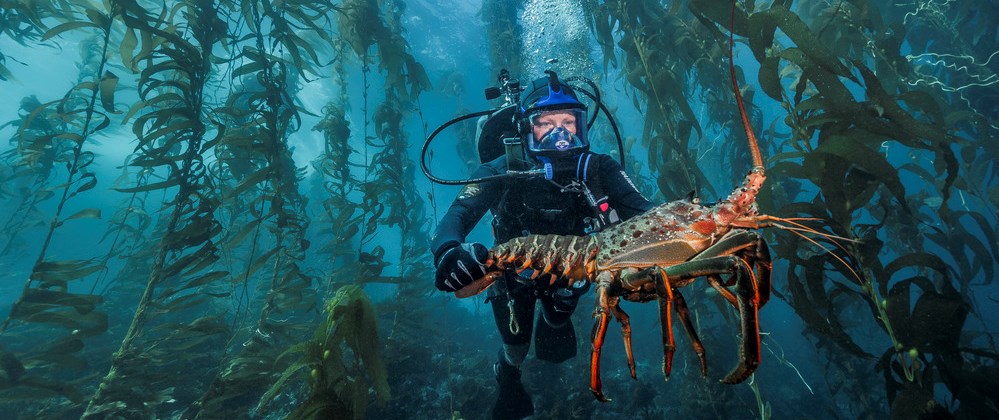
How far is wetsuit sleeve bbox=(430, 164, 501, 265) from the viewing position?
2.55 metres

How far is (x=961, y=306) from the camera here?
271 centimetres

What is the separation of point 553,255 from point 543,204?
131 cm

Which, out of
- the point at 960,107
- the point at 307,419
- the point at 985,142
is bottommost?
the point at 307,419

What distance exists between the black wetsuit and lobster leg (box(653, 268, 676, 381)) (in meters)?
1.37

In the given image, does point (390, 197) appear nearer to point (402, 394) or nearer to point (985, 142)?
point (402, 394)

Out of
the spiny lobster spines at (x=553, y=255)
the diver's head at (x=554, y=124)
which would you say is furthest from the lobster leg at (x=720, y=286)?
the diver's head at (x=554, y=124)

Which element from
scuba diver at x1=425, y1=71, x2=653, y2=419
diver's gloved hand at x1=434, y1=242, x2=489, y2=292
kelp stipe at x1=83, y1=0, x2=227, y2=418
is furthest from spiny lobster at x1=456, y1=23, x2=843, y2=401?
kelp stipe at x1=83, y1=0, x2=227, y2=418

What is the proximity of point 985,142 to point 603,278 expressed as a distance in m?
8.04

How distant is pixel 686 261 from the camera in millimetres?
1677

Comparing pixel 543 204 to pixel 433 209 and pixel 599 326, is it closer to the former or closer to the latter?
pixel 599 326

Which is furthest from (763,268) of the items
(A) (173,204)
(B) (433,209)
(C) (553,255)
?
(A) (173,204)

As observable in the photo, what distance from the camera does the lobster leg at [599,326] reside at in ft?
5.48

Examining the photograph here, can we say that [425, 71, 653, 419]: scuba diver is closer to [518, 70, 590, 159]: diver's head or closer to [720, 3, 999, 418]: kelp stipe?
[518, 70, 590, 159]: diver's head

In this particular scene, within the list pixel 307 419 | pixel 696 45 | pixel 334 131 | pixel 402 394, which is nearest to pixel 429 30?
pixel 334 131
